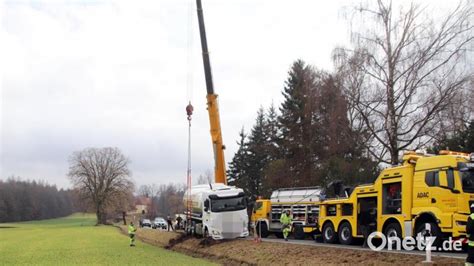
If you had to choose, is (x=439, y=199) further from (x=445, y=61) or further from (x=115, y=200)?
(x=115, y=200)

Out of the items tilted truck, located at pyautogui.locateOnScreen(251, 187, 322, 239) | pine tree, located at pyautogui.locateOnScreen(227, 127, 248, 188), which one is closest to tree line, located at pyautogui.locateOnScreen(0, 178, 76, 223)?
pine tree, located at pyautogui.locateOnScreen(227, 127, 248, 188)

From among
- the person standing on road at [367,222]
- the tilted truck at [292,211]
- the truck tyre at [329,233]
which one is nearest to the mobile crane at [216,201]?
the tilted truck at [292,211]

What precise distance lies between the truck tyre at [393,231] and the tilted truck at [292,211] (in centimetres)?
792

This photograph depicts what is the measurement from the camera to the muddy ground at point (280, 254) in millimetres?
16359

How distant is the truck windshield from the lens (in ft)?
98.6

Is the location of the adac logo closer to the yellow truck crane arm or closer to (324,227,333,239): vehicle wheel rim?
(324,227,333,239): vehicle wheel rim

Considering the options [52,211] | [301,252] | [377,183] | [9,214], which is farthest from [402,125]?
[52,211]

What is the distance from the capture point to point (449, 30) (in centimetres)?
2917

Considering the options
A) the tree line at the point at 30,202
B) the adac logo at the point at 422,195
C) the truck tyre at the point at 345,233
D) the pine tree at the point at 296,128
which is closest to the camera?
the adac logo at the point at 422,195

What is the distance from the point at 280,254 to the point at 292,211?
11.3 meters

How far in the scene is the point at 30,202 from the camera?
469 feet

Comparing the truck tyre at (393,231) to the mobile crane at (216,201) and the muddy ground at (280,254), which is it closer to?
the muddy ground at (280,254)

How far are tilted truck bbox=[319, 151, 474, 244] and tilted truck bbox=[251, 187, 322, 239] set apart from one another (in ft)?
19.8

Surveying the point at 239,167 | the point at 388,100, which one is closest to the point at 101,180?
the point at 239,167
